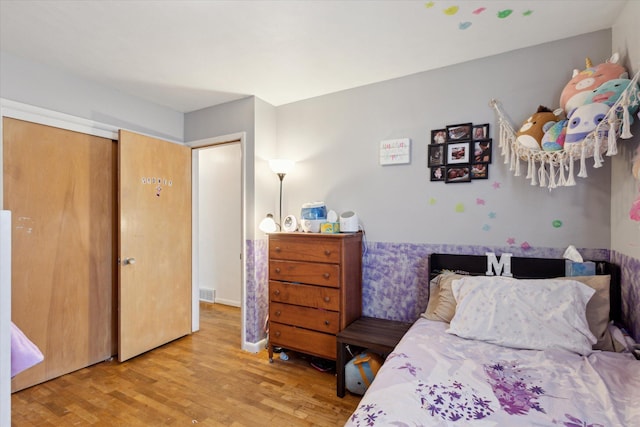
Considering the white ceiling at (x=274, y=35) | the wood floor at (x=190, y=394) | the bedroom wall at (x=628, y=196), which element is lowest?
the wood floor at (x=190, y=394)

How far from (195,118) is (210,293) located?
2453mm

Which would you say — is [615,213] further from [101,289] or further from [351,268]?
[101,289]

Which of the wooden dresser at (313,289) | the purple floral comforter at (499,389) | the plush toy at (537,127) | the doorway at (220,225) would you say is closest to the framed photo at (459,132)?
the plush toy at (537,127)

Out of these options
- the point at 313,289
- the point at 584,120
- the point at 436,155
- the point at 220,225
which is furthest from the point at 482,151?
the point at 220,225

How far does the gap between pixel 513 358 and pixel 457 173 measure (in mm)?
1292

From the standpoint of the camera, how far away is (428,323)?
1.89 meters

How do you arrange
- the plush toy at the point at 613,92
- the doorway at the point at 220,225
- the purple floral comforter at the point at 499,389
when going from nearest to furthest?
the purple floral comforter at the point at 499,389 → the plush toy at the point at 613,92 → the doorway at the point at 220,225

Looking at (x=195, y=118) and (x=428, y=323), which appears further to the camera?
(x=195, y=118)

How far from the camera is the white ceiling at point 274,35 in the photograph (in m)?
1.68

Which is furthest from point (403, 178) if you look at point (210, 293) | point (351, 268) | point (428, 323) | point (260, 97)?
point (210, 293)

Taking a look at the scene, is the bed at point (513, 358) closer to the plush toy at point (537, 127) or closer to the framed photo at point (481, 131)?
the plush toy at point (537, 127)

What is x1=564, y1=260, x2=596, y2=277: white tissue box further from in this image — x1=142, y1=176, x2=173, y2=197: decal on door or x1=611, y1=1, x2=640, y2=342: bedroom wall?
x1=142, y1=176, x2=173, y2=197: decal on door

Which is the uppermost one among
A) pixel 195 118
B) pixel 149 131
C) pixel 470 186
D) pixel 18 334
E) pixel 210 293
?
pixel 195 118

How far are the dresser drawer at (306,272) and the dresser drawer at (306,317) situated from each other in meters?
0.22
